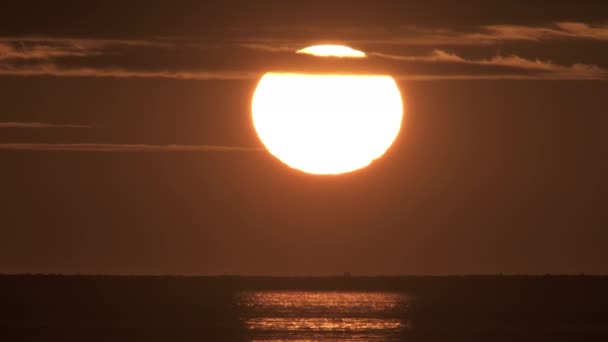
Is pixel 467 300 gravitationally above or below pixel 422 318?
above

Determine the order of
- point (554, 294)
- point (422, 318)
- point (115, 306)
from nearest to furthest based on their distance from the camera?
1. point (422, 318)
2. point (115, 306)
3. point (554, 294)

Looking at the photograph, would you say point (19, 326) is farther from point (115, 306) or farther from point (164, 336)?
point (115, 306)

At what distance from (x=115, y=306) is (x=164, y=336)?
1540 inches

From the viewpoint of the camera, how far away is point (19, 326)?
285ft

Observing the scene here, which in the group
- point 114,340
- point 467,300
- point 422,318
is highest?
point 467,300

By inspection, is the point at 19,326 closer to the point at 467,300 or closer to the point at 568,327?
the point at 568,327

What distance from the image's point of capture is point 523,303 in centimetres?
12619

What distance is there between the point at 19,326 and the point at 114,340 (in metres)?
11.0

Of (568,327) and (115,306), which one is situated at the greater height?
(115,306)

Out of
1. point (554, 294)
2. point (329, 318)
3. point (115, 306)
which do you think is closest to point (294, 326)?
point (329, 318)

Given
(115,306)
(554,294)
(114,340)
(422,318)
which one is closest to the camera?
(114,340)

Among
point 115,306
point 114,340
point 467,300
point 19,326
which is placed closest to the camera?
point 114,340

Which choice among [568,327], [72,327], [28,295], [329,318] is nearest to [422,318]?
[329,318]

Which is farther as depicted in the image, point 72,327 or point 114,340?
point 72,327
